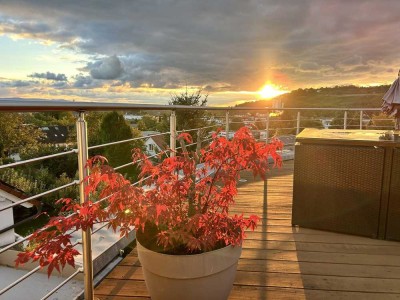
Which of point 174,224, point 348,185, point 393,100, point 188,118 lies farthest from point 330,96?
point 174,224

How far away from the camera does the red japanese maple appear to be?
1256mm

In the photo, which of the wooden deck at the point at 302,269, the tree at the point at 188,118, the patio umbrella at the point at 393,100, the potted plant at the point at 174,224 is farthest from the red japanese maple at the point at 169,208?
the tree at the point at 188,118

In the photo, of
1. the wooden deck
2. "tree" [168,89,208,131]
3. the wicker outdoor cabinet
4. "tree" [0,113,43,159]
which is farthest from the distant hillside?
"tree" [0,113,43,159]

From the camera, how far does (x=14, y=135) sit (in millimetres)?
18969

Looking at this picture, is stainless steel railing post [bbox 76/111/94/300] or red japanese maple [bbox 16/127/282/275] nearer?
red japanese maple [bbox 16/127/282/275]

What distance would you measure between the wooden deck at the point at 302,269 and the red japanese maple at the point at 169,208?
479 millimetres

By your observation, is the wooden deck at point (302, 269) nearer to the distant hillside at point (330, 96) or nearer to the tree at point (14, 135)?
the distant hillside at point (330, 96)

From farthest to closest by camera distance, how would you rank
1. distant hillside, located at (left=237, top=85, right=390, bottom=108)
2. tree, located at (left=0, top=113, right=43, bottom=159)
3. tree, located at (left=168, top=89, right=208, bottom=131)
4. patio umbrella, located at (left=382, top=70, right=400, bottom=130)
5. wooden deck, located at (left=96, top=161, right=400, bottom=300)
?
tree, located at (left=0, top=113, right=43, bottom=159) < distant hillside, located at (left=237, top=85, right=390, bottom=108) < tree, located at (left=168, top=89, right=208, bottom=131) < patio umbrella, located at (left=382, top=70, right=400, bottom=130) < wooden deck, located at (left=96, top=161, right=400, bottom=300)

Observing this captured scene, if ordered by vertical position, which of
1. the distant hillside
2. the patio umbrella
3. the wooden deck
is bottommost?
the wooden deck

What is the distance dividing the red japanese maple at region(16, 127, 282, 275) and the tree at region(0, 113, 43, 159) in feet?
64.9

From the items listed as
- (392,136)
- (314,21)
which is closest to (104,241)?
(392,136)

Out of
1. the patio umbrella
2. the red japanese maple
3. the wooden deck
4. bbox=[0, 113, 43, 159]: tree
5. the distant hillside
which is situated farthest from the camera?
bbox=[0, 113, 43, 159]: tree

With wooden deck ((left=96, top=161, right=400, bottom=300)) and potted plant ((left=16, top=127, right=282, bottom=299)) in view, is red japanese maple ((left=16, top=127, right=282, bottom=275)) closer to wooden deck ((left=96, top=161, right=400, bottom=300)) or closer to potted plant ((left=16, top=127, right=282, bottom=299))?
potted plant ((left=16, top=127, right=282, bottom=299))

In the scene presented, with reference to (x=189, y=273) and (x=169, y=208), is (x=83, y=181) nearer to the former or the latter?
(x=169, y=208)
